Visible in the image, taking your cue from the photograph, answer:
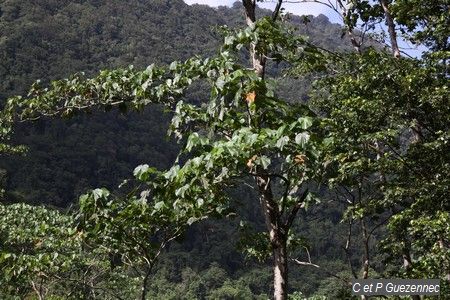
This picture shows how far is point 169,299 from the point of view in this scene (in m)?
53.3

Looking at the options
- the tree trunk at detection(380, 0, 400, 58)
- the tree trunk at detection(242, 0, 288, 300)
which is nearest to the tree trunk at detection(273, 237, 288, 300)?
the tree trunk at detection(242, 0, 288, 300)

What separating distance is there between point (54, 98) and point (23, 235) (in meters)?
6.25

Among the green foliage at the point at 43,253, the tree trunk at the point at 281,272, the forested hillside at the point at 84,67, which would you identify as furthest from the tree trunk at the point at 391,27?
the forested hillside at the point at 84,67

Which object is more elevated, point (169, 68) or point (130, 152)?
point (130, 152)

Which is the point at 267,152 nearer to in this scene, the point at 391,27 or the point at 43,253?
the point at 43,253

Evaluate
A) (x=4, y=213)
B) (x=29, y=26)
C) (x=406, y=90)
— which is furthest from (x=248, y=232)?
(x=29, y=26)

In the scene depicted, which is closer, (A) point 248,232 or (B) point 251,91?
(B) point 251,91

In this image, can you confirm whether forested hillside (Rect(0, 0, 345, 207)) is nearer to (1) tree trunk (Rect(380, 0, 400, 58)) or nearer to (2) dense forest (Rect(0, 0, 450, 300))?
(2) dense forest (Rect(0, 0, 450, 300))

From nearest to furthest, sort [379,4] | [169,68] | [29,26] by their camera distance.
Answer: [169,68] < [379,4] < [29,26]

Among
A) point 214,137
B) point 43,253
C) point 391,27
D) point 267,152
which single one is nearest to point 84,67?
point 391,27

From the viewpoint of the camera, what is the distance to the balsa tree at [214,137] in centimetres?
242

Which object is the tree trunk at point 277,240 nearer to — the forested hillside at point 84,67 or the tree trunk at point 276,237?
the tree trunk at point 276,237

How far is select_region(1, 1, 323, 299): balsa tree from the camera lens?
2418 mm

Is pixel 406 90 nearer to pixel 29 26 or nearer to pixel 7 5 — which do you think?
pixel 29 26
